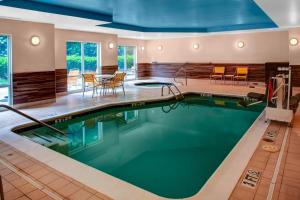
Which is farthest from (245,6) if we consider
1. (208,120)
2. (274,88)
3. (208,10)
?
(208,120)

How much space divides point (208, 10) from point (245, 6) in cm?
89

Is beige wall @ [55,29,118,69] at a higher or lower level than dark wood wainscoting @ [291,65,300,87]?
higher

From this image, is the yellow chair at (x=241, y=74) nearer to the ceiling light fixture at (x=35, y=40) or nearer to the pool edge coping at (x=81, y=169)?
the pool edge coping at (x=81, y=169)

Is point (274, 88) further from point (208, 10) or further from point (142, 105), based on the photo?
point (142, 105)

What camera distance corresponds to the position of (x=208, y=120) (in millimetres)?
6242

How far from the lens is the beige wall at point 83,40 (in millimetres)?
8609

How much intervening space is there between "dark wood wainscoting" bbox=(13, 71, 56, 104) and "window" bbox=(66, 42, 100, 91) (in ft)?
6.16

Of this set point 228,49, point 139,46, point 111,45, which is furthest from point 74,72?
point 228,49

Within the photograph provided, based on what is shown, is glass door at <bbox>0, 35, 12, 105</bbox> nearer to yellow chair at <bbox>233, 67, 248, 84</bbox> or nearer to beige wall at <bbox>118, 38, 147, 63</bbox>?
beige wall at <bbox>118, 38, 147, 63</bbox>

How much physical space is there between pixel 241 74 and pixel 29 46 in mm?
8451

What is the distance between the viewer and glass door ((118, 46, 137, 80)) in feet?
42.2

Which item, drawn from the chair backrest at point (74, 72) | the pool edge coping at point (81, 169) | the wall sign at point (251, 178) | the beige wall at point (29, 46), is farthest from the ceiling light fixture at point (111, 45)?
the wall sign at point (251, 178)

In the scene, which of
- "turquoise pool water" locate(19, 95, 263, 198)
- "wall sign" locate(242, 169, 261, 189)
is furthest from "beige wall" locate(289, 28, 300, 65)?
"wall sign" locate(242, 169, 261, 189)

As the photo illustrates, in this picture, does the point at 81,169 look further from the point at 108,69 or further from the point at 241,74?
the point at 241,74
